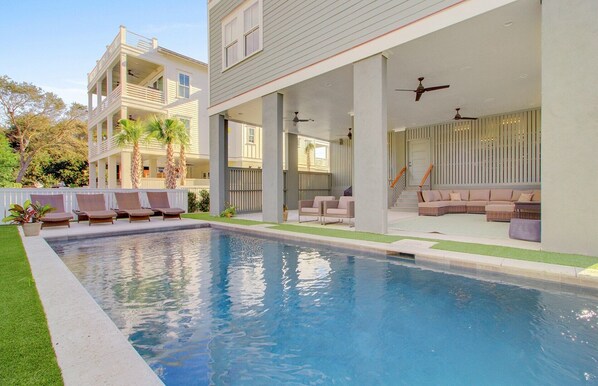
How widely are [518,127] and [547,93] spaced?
895cm

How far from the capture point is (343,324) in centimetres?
304

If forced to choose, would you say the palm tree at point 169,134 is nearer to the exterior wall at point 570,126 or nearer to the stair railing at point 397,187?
the stair railing at point 397,187

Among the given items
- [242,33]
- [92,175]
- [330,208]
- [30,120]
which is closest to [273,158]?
[330,208]

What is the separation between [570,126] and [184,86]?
69.9 feet

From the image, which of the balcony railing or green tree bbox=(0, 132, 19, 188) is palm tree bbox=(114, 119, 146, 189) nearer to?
the balcony railing

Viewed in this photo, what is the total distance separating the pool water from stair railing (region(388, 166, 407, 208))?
1012 centimetres

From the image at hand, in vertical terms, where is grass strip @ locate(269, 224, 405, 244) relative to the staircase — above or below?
below

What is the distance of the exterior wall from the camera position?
4574 millimetres

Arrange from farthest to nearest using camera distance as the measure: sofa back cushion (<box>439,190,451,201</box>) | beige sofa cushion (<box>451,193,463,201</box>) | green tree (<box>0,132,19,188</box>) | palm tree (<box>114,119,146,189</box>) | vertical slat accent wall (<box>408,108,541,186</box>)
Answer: green tree (<box>0,132,19,188</box>)
palm tree (<box>114,119,146,189</box>)
sofa back cushion (<box>439,190,451,201</box>)
beige sofa cushion (<box>451,193,463,201</box>)
vertical slat accent wall (<box>408,108,541,186</box>)

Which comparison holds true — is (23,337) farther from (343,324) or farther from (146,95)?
(146,95)

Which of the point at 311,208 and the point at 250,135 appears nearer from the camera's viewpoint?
the point at 311,208

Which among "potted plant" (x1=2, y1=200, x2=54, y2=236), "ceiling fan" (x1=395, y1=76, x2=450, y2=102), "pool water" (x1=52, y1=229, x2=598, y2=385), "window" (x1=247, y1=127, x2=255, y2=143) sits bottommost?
"pool water" (x1=52, y1=229, x2=598, y2=385)

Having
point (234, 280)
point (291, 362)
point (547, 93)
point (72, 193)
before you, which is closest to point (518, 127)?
point (547, 93)

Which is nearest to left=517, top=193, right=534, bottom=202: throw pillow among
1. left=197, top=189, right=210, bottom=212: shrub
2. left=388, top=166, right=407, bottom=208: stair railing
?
left=388, top=166, right=407, bottom=208: stair railing
